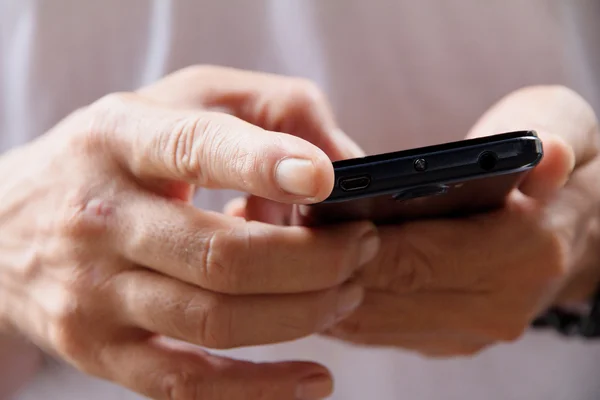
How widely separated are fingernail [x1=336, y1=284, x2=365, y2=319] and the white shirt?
0.24m

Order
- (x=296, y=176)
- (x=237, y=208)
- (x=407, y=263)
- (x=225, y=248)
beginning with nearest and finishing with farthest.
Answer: (x=296, y=176)
(x=225, y=248)
(x=407, y=263)
(x=237, y=208)

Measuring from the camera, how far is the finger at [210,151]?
0.39 m

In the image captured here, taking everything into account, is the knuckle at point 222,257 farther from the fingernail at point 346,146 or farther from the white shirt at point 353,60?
the white shirt at point 353,60

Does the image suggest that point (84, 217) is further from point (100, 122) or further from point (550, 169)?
point (550, 169)

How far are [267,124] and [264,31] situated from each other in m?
0.18

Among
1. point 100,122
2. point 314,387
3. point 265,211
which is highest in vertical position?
point 100,122

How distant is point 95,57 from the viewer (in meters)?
0.79

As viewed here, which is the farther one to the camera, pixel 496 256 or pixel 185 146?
pixel 496 256

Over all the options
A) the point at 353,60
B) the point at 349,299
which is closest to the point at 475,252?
the point at 349,299

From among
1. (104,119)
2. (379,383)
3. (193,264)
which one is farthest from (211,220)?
(379,383)

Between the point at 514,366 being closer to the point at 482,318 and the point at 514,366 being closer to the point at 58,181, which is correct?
the point at 482,318

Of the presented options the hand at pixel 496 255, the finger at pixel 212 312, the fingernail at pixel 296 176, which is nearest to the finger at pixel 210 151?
the fingernail at pixel 296 176

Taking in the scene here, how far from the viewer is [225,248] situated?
1.60 feet

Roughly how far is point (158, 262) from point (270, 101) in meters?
0.26
